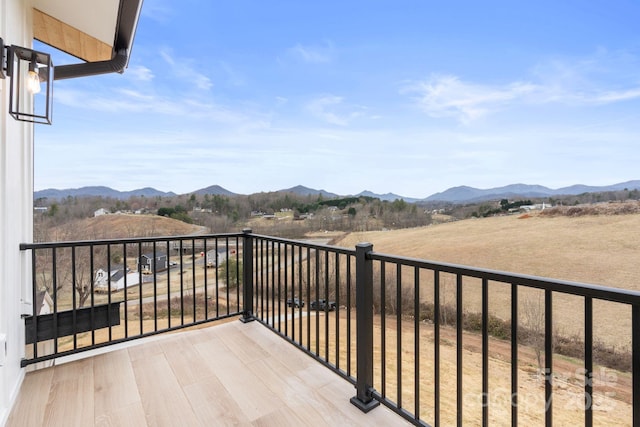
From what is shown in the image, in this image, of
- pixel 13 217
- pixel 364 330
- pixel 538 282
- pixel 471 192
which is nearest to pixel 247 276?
pixel 364 330

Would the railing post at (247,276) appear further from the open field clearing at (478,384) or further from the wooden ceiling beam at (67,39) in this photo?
the wooden ceiling beam at (67,39)

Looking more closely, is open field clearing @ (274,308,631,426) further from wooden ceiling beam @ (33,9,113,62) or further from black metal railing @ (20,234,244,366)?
wooden ceiling beam @ (33,9,113,62)

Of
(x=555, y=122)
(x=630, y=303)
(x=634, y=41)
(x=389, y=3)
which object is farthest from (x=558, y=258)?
(x=630, y=303)

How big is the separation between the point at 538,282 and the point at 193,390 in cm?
195

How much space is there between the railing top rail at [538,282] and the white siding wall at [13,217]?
2.15 metres

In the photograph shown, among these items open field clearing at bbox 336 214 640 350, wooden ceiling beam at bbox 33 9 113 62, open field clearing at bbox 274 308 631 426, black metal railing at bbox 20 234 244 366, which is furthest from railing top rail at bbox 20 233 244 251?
open field clearing at bbox 336 214 640 350

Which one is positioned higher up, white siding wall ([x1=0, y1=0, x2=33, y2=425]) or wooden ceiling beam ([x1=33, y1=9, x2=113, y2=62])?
wooden ceiling beam ([x1=33, y1=9, x2=113, y2=62])

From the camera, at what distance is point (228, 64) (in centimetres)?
987

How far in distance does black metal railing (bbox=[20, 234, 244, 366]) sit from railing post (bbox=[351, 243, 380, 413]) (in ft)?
4.74

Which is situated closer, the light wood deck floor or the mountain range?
the light wood deck floor

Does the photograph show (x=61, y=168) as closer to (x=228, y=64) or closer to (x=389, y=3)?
(x=228, y=64)

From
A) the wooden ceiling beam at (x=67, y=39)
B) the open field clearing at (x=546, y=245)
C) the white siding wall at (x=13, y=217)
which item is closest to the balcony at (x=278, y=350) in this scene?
the white siding wall at (x=13, y=217)

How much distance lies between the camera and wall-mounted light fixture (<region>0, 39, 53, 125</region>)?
1606 mm

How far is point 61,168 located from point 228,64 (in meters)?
6.76
